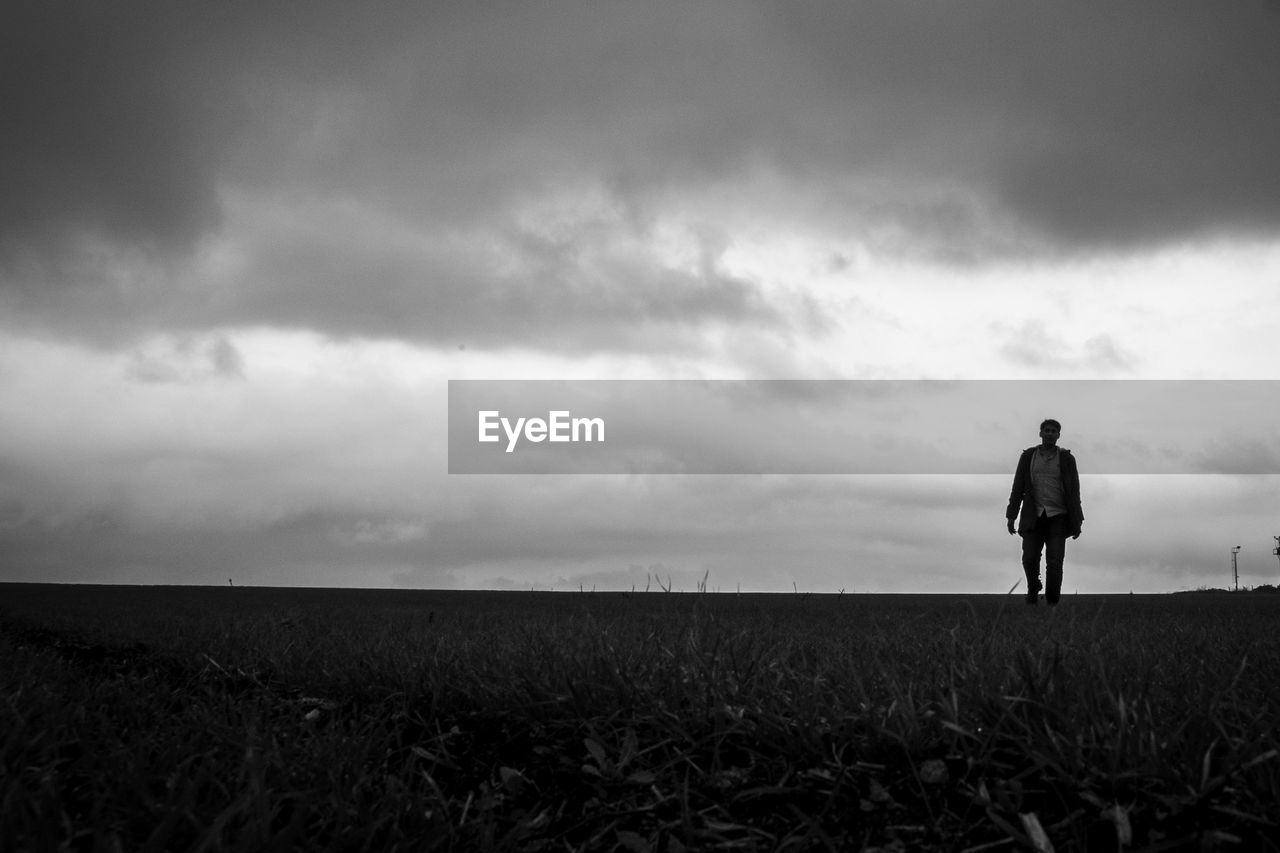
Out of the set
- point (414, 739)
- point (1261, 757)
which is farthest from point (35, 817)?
point (1261, 757)

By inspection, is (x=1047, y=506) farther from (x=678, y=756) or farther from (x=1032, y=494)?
(x=678, y=756)

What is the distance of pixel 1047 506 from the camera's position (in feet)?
45.9

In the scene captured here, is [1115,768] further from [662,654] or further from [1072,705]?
[662,654]

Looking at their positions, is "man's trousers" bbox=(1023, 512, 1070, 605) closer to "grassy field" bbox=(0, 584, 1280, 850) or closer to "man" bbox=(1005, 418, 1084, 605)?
"man" bbox=(1005, 418, 1084, 605)

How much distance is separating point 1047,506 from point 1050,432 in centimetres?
103

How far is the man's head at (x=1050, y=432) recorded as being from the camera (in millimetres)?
14109

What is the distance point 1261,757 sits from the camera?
3.20 meters

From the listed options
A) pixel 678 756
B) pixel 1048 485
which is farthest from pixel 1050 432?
pixel 678 756

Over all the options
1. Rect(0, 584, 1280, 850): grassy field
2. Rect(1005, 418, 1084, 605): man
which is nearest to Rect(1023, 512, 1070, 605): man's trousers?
Rect(1005, 418, 1084, 605): man

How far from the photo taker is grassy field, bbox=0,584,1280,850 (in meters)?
3.06

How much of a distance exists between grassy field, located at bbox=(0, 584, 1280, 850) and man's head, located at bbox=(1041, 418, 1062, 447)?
9157mm

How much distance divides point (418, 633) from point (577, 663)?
357 cm

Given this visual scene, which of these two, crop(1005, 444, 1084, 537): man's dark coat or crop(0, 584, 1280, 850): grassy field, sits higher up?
crop(1005, 444, 1084, 537): man's dark coat

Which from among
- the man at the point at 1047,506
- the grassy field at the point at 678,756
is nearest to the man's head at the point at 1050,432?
the man at the point at 1047,506
